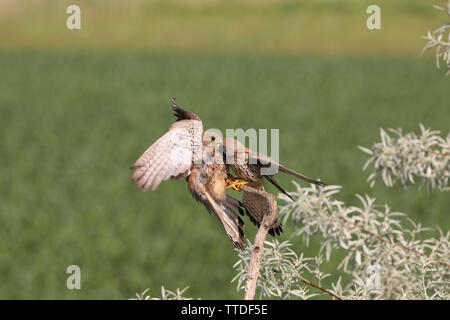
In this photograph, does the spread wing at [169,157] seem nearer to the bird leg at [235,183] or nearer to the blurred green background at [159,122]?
the bird leg at [235,183]

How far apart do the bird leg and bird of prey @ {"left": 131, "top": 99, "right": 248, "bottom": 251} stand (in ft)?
0.08

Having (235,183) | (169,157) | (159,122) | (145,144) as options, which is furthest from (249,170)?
(159,122)

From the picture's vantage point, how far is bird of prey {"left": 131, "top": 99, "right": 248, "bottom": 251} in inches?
52.7

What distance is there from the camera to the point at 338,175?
14.6 m

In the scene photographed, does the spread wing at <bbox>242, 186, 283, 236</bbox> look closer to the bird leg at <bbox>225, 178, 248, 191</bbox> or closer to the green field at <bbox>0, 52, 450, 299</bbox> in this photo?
the bird leg at <bbox>225, 178, 248, 191</bbox>

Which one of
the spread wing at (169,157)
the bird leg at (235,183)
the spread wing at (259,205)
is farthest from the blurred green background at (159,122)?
the spread wing at (169,157)

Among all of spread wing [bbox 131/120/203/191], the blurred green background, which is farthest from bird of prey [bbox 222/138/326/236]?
the blurred green background

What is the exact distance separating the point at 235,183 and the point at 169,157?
0.26m

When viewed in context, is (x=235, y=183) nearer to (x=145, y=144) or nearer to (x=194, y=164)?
(x=194, y=164)

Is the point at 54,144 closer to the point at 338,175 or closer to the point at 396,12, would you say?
the point at 338,175

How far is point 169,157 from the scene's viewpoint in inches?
54.0

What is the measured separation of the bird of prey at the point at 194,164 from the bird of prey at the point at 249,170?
4 centimetres

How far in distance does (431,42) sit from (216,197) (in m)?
1.62

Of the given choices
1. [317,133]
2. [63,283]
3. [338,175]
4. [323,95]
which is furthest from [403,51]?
[63,283]
